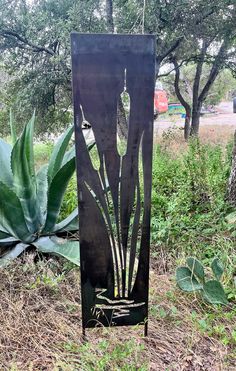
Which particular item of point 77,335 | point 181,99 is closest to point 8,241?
point 77,335

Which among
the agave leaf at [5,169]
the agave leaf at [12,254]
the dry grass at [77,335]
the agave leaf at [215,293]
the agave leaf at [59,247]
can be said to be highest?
the agave leaf at [5,169]

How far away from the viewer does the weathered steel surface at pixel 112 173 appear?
1.19 meters

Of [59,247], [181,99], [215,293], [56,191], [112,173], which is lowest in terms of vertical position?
[215,293]

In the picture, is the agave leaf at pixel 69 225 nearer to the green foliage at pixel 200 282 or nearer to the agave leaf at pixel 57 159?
the agave leaf at pixel 57 159

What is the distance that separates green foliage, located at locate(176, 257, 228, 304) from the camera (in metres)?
1.57

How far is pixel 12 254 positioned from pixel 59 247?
268 mm

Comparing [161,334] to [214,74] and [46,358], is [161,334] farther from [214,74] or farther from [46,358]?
[214,74]

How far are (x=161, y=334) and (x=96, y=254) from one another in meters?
0.46

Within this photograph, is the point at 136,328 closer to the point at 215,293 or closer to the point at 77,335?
the point at 77,335

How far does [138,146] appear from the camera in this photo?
4.23ft

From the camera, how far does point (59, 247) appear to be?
5.97ft

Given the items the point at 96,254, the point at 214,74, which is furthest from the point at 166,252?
the point at 214,74

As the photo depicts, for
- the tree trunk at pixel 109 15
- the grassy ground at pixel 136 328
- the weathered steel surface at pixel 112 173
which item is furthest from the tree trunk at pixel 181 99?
the weathered steel surface at pixel 112 173

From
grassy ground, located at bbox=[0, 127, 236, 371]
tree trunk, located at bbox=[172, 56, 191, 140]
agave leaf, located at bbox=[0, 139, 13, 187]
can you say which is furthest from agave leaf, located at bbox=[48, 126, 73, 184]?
tree trunk, located at bbox=[172, 56, 191, 140]
